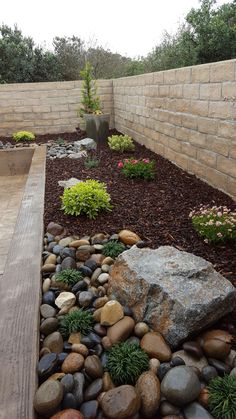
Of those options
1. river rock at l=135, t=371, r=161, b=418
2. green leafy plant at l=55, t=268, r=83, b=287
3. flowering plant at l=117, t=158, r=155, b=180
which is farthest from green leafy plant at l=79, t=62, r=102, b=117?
river rock at l=135, t=371, r=161, b=418

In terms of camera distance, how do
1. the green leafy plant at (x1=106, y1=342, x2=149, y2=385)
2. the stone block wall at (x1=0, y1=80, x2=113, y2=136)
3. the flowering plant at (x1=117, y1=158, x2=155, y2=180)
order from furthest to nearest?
the stone block wall at (x1=0, y1=80, x2=113, y2=136)
the flowering plant at (x1=117, y1=158, x2=155, y2=180)
the green leafy plant at (x1=106, y1=342, x2=149, y2=385)

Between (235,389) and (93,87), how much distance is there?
857cm

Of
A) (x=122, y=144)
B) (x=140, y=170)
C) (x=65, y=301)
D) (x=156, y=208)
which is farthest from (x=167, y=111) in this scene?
(x=65, y=301)

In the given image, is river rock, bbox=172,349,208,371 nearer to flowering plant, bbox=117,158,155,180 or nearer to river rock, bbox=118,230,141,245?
river rock, bbox=118,230,141,245

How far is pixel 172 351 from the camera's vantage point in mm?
1676

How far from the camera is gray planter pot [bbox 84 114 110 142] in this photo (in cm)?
758

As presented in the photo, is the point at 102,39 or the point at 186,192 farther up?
the point at 102,39

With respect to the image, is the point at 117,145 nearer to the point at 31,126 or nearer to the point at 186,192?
the point at 186,192

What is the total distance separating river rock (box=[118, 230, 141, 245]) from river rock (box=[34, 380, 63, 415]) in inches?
54.6

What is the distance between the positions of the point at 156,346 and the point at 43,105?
8.34m

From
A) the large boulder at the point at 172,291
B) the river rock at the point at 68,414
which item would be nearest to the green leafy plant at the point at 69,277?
the large boulder at the point at 172,291

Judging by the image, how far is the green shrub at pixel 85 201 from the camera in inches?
126

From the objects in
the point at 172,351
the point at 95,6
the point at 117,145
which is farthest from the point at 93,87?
the point at 172,351

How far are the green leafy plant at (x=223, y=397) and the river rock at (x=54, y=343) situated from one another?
74 centimetres
